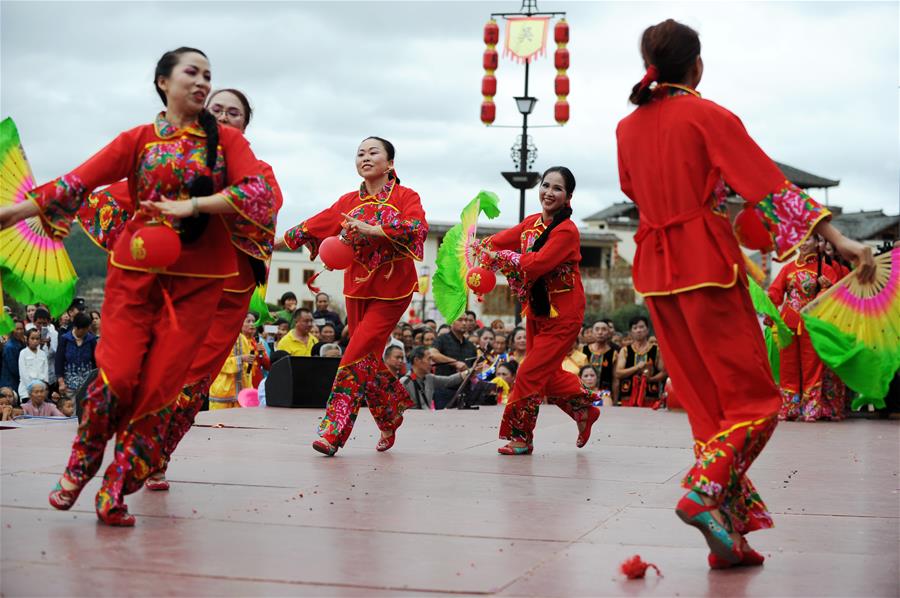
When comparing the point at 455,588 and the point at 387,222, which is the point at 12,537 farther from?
the point at 387,222

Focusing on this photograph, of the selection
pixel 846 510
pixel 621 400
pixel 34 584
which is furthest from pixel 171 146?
pixel 621 400

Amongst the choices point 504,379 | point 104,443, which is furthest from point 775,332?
point 104,443

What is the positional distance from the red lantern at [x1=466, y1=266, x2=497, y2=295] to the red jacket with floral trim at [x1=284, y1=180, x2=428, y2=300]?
59 cm

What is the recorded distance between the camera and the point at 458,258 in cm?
836

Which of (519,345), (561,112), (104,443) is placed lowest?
(519,345)

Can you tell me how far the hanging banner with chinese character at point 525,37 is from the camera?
2208 centimetres

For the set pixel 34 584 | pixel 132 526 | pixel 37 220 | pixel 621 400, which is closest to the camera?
pixel 34 584

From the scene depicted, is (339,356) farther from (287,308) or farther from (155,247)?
(155,247)

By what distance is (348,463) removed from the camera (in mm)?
6457

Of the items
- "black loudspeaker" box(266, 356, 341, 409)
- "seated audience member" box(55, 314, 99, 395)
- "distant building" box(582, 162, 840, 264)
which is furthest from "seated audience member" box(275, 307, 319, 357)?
"distant building" box(582, 162, 840, 264)

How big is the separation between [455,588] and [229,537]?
42.0 inches

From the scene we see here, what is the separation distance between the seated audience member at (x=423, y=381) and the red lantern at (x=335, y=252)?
5.06m

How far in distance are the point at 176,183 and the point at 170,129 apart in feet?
0.76

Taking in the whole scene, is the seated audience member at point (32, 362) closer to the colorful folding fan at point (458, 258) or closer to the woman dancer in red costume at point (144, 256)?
the colorful folding fan at point (458, 258)
